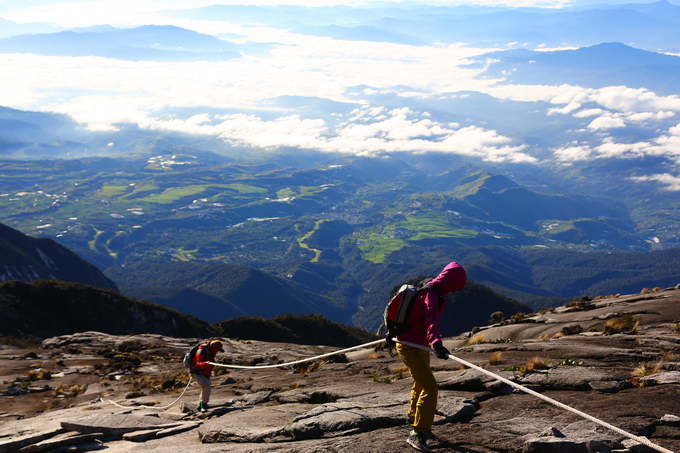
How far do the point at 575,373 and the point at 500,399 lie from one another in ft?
9.98

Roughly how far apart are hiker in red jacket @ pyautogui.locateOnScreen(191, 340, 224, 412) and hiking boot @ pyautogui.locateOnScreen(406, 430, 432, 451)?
11.5m

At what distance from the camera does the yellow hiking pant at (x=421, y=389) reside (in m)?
10.6

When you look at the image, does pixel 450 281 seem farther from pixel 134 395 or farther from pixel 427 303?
pixel 134 395

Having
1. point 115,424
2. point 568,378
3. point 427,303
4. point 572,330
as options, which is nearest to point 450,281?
point 427,303

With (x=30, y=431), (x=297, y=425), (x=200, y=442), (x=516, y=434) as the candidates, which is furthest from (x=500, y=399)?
(x=30, y=431)

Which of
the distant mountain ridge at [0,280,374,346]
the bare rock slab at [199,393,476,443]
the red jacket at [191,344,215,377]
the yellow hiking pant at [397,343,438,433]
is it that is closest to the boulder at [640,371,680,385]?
the bare rock slab at [199,393,476,443]

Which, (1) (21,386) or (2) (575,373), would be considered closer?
(2) (575,373)

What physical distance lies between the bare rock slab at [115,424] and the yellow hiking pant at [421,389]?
10.1 metres

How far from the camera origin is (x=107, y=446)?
48.5 ft

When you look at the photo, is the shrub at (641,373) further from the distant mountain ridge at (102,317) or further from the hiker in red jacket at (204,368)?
the distant mountain ridge at (102,317)

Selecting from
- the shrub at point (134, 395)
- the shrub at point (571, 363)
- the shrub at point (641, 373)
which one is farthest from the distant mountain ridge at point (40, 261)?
the shrub at point (641, 373)

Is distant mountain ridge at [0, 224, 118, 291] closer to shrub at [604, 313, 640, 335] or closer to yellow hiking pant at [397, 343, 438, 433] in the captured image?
shrub at [604, 313, 640, 335]

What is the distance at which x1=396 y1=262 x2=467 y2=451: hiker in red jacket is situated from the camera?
35.3ft

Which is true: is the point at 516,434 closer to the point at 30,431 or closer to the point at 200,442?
the point at 200,442
